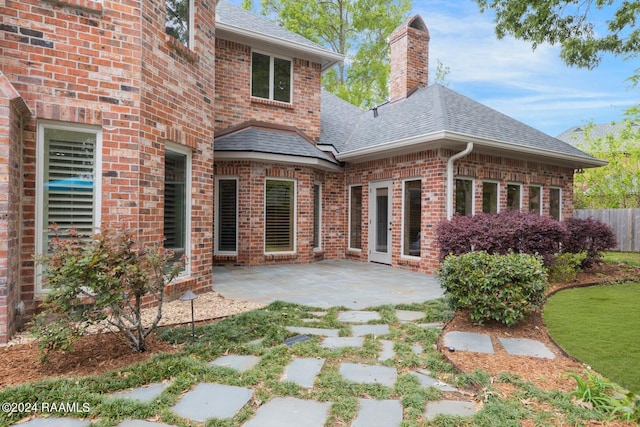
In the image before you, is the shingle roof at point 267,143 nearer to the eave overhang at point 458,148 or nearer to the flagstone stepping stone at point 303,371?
the eave overhang at point 458,148

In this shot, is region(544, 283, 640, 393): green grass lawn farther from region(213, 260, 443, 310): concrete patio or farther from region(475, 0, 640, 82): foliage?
region(475, 0, 640, 82): foliage

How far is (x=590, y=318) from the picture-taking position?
16.0 ft

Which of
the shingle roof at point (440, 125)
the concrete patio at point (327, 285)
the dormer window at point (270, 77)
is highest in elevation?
the dormer window at point (270, 77)

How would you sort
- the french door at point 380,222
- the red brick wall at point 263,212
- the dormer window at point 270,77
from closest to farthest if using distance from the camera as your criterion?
the red brick wall at point 263,212, the french door at point 380,222, the dormer window at point 270,77

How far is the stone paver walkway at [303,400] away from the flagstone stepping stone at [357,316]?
815mm

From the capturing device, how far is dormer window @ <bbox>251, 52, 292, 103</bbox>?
10008 millimetres

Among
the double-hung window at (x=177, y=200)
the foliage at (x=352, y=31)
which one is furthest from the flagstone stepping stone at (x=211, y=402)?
the foliage at (x=352, y=31)

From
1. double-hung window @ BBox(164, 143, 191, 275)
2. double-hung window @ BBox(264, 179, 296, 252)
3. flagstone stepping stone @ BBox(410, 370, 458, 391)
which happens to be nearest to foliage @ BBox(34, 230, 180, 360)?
double-hung window @ BBox(164, 143, 191, 275)

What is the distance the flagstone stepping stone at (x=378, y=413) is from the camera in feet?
7.43

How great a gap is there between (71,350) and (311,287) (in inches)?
156

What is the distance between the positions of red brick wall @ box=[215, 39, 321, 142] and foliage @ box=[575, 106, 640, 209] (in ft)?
50.8

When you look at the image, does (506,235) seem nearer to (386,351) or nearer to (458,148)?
(458,148)

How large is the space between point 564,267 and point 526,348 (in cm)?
482

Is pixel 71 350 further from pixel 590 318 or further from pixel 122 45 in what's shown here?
pixel 590 318
